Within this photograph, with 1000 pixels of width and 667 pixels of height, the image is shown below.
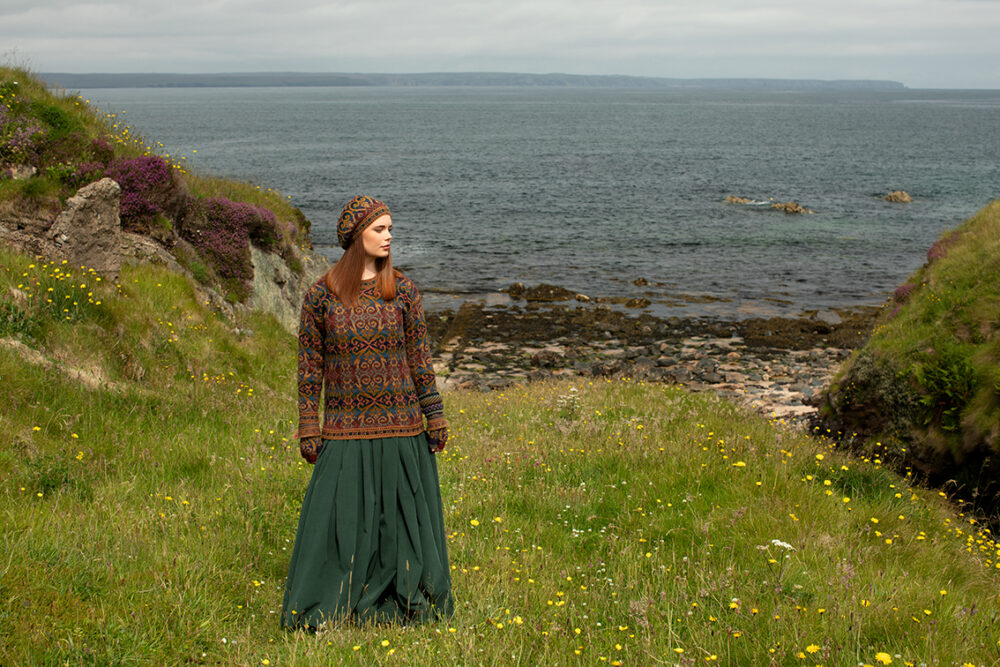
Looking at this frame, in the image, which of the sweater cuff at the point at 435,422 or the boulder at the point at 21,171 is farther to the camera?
the boulder at the point at 21,171

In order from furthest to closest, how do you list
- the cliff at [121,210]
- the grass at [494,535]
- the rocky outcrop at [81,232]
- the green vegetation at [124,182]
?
the green vegetation at [124,182] < the cliff at [121,210] < the rocky outcrop at [81,232] < the grass at [494,535]

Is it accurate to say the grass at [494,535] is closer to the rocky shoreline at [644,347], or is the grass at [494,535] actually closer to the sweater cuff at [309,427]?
the sweater cuff at [309,427]

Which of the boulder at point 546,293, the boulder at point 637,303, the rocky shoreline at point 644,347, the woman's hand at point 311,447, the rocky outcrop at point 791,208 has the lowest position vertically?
the rocky shoreline at point 644,347

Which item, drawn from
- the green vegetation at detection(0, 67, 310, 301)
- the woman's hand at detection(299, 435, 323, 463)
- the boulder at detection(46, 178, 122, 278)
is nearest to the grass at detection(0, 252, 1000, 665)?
the boulder at detection(46, 178, 122, 278)

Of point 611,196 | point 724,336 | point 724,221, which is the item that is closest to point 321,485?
point 724,336

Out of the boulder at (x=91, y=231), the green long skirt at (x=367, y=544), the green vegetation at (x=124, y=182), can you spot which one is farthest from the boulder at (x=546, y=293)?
the green long skirt at (x=367, y=544)

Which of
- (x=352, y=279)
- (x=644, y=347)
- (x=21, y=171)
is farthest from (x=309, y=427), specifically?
(x=644, y=347)

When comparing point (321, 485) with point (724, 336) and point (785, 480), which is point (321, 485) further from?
point (724, 336)

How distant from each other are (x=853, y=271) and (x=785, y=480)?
31296mm

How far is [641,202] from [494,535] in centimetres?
5374

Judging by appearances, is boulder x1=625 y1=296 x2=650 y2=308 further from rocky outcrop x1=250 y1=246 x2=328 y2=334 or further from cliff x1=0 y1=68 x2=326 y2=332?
cliff x1=0 y1=68 x2=326 y2=332

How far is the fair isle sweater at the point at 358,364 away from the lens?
17.4ft

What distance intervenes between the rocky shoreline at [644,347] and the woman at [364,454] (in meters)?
14.5

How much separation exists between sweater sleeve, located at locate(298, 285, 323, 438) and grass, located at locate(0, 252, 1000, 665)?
1364 mm
